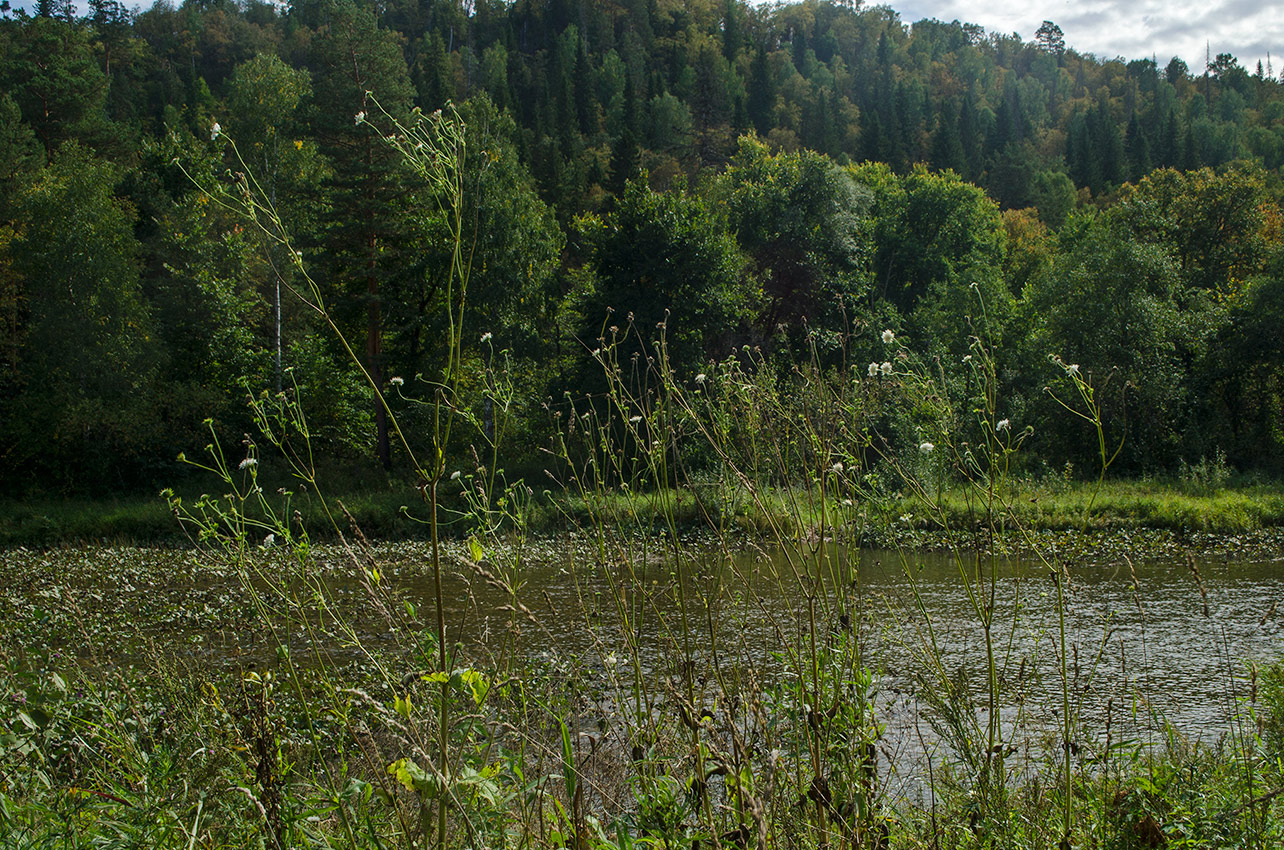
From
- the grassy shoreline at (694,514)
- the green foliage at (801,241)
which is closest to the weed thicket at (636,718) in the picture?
the grassy shoreline at (694,514)

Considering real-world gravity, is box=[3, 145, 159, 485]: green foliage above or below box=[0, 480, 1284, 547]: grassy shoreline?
above

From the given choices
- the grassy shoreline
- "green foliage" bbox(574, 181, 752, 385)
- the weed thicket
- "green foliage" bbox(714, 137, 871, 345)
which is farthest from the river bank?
"green foliage" bbox(714, 137, 871, 345)

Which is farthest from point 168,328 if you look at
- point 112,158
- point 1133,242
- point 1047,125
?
point 1047,125

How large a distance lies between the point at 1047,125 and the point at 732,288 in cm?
6857

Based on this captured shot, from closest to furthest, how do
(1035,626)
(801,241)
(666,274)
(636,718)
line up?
(636,718) < (1035,626) < (666,274) < (801,241)

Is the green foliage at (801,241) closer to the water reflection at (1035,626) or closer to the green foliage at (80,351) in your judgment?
the water reflection at (1035,626)

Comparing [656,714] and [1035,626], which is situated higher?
[1035,626]

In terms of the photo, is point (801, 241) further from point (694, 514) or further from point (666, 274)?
point (694, 514)

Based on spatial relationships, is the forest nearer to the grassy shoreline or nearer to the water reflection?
the grassy shoreline

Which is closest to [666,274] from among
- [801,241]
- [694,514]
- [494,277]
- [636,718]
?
[494,277]

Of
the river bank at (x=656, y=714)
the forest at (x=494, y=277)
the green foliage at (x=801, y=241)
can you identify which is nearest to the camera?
the river bank at (x=656, y=714)

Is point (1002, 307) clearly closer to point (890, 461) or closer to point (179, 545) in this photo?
point (179, 545)

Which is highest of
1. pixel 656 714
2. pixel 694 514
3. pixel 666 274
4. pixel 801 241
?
pixel 801 241

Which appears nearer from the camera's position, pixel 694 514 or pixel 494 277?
pixel 694 514
